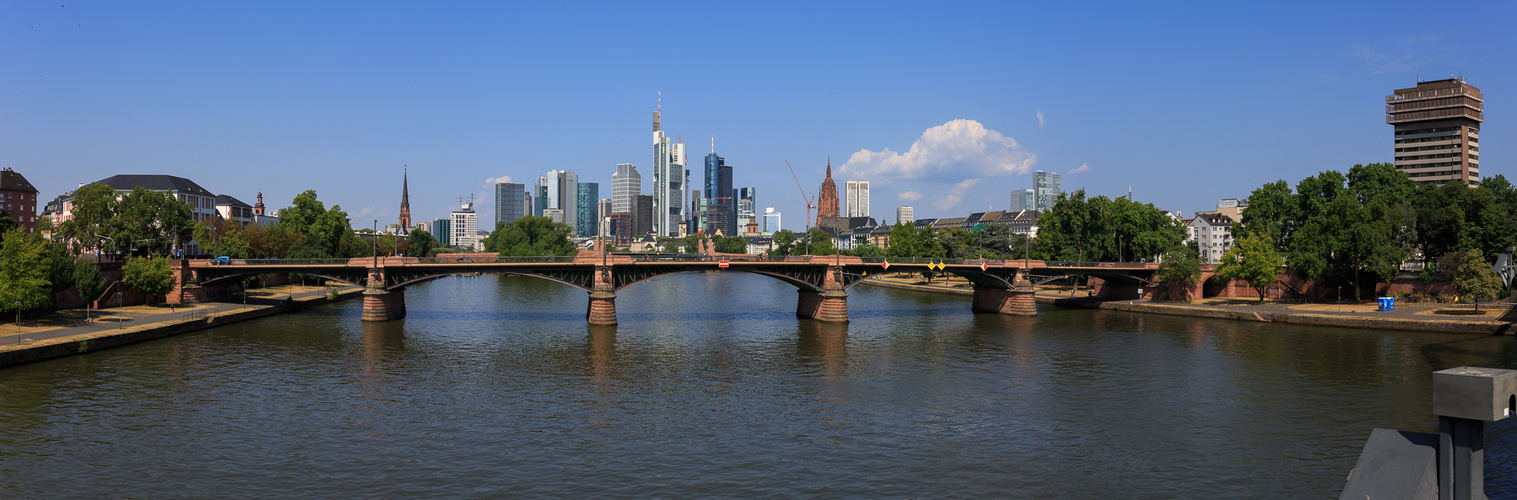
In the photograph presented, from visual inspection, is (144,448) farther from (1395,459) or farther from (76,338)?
(1395,459)

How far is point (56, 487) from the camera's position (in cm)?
3161

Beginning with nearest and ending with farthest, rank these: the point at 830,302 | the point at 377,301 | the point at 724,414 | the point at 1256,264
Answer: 1. the point at 724,414
2. the point at 377,301
3. the point at 830,302
4. the point at 1256,264

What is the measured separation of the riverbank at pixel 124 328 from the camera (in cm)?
5747

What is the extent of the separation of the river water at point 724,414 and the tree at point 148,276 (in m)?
16.8

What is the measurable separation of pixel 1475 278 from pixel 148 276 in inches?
5016

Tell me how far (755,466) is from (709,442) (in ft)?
13.9

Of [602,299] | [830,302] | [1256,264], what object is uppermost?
[1256,264]

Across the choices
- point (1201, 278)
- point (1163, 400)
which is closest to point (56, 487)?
point (1163, 400)

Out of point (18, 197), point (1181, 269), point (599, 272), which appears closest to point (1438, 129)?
point (1181, 269)

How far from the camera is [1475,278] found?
83.3 metres

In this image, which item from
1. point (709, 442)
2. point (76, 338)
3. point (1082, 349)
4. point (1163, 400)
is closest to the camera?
point (709, 442)

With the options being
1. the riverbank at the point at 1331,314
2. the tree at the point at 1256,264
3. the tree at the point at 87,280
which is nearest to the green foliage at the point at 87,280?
the tree at the point at 87,280

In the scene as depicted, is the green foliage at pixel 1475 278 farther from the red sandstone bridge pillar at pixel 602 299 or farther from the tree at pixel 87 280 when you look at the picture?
the tree at pixel 87 280

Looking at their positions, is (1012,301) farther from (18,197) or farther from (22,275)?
(18,197)
